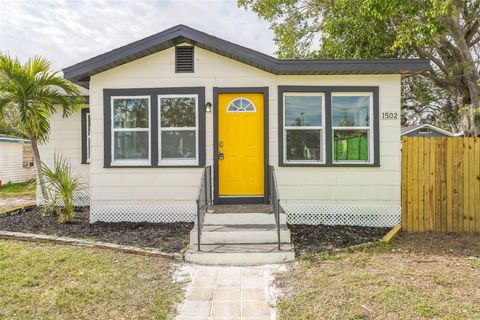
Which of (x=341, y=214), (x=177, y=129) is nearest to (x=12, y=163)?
(x=177, y=129)

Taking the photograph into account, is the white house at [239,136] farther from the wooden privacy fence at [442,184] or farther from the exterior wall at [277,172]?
the wooden privacy fence at [442,184]

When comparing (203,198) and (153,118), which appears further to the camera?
(153,118)

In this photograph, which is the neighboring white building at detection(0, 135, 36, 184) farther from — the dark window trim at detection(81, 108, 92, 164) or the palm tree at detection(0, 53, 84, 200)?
the palm tree at detection(0, 53, 84, 200)

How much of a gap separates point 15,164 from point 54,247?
41.9 ft

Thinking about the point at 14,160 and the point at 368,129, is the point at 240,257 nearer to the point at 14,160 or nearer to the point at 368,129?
the point at 368,129

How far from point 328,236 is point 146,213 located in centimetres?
368

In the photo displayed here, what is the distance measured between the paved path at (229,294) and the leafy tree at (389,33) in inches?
319

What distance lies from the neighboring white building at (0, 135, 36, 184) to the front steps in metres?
13.1

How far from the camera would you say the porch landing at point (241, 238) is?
15.4 feet

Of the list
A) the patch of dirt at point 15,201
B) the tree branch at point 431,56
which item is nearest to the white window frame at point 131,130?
the patch of dirt at point 15,201

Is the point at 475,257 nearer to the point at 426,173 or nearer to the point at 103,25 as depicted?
the point at 426,173

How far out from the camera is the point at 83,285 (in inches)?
149

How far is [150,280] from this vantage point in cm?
394

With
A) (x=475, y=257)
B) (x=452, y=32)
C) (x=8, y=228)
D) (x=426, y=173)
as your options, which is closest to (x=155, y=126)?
(x=8, y=228)
